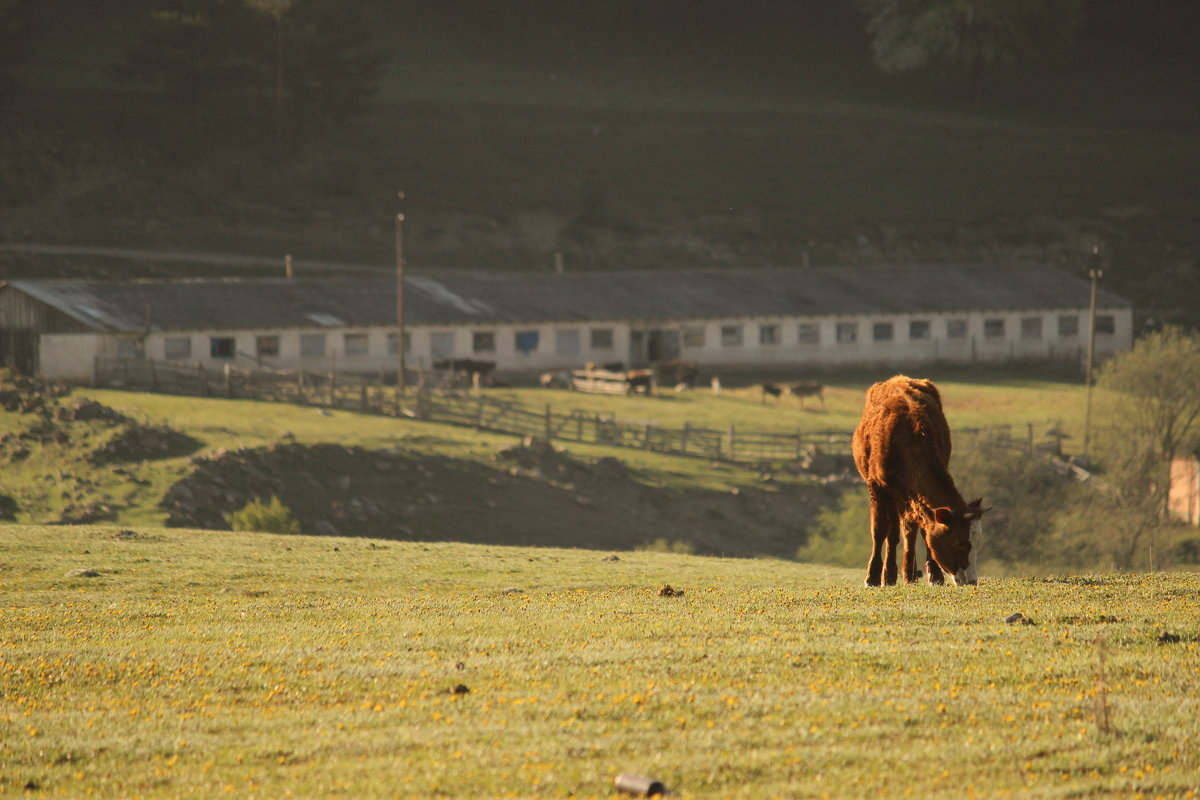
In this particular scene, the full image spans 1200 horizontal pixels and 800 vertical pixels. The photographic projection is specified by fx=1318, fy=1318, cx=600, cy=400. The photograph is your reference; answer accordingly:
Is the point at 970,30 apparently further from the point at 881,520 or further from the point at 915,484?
the point at 915,484

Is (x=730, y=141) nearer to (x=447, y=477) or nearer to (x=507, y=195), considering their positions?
(x=507, y=195)

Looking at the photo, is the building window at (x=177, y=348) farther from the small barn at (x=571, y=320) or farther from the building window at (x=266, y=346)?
the building window at (x=266, y=346)

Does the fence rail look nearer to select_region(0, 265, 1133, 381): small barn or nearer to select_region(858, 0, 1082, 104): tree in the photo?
select_region(0, 265, 1133, 381): small barn

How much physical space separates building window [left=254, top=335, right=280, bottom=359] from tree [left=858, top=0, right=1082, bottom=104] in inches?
3493

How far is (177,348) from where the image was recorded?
53.7m

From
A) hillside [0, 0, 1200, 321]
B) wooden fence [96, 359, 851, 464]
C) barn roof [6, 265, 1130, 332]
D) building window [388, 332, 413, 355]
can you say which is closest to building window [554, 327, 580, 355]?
barn roof [6, 265, 1130, 332]

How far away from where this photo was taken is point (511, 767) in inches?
332

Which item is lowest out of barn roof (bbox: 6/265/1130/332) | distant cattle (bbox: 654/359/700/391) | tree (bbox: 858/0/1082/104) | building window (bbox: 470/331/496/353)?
distant cattle (bbox: 654/359/700/391)

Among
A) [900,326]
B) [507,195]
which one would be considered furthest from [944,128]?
[900,326]

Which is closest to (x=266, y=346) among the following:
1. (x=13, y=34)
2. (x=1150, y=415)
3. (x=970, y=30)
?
(x=1150, y=415)

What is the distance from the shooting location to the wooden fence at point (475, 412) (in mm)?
45875

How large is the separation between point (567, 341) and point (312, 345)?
1242 centimetres

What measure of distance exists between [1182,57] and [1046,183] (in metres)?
43.2

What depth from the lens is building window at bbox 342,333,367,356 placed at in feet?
191
